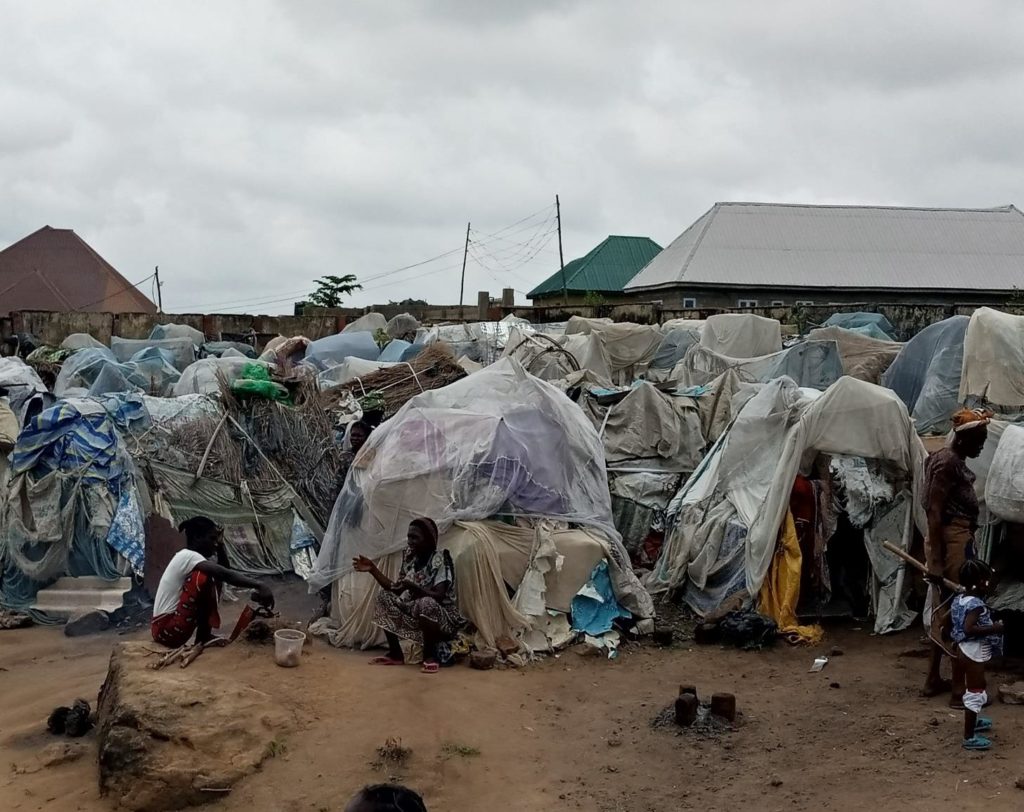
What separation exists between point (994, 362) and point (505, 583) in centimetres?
493

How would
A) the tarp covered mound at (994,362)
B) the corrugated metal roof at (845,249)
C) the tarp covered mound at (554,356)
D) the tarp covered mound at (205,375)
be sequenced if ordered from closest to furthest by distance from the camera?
the tarp covered mound at (994,362), the tarp covered mound at (205,375), the tarp covered mound at (554,356), the corrugated metal roof at (845,249)

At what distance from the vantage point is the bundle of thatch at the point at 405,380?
1130 centimetres

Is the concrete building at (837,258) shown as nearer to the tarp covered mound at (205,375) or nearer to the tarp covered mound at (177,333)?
the tarp covered mound at (177,333)

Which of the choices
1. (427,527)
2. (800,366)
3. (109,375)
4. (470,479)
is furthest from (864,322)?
(109,375)

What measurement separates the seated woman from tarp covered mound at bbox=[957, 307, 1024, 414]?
526 centimetres

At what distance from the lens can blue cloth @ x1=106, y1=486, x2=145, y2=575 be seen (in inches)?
345

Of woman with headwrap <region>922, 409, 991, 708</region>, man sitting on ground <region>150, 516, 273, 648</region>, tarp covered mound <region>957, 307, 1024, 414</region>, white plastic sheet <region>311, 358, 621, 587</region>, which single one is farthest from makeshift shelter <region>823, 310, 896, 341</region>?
man sitting on ground <region>150, 516, 273, 648</region>

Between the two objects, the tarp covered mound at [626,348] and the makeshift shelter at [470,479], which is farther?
the tarp covered mound at [626,348]

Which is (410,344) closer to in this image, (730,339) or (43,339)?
(730,339)

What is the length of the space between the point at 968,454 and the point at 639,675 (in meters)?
2.68

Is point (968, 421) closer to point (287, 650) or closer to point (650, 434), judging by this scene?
point (287, 650)

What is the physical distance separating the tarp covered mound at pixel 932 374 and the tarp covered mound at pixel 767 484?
2125mm

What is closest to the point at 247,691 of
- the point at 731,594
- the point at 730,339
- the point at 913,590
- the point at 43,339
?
the point at 731,594

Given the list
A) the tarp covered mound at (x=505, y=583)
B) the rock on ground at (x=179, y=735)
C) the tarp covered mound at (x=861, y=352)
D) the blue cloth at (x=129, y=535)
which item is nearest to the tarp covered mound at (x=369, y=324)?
the tarp covered mound at (x=861, y=352)
